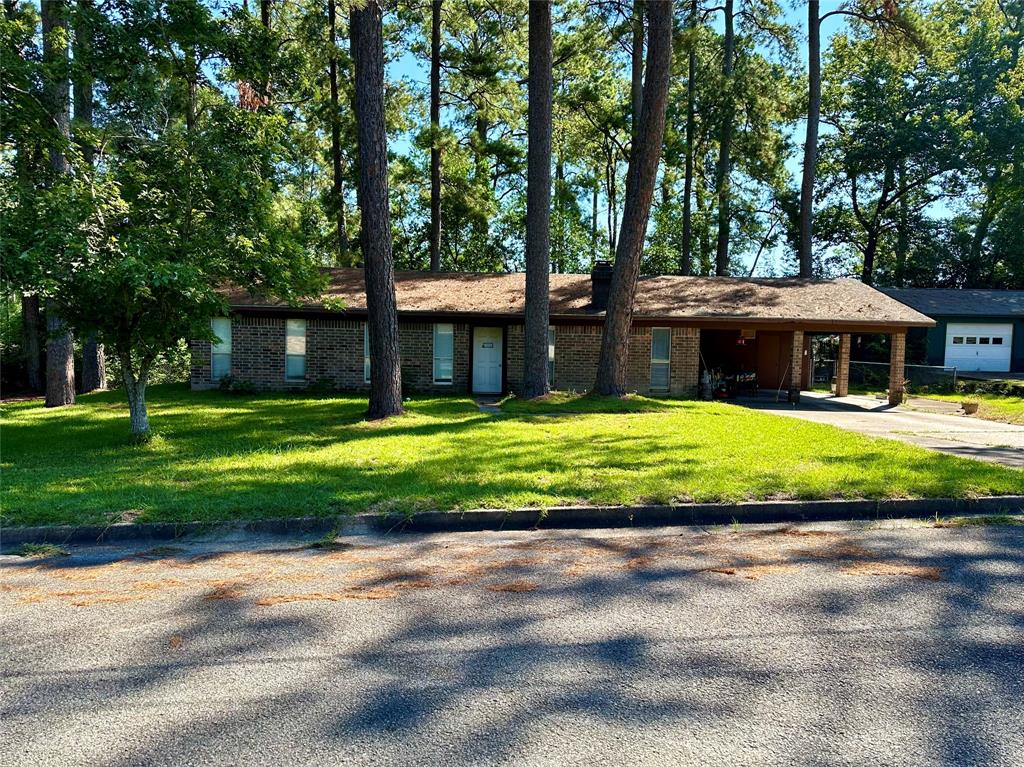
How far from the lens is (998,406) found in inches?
731

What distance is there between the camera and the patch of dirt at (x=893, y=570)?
454 cm

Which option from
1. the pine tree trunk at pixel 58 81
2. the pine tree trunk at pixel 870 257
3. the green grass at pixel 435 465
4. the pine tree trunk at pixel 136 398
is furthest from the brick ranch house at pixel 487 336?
the pine tree trunk at pixel 870 257

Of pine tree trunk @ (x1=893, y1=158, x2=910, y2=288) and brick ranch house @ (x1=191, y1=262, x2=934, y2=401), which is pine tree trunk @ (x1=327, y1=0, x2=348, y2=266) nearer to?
brick ranch house @ (x1=191, y1=262, x2=934, y2=401)

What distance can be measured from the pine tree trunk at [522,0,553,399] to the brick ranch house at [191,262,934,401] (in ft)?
10.3

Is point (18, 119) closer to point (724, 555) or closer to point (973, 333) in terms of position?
point (724, 555)

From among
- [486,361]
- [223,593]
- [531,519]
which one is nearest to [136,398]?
[223,593]

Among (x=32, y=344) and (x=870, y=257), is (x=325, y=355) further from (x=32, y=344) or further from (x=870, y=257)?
(x=870, y=257)

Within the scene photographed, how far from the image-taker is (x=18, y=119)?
10008 millimetres

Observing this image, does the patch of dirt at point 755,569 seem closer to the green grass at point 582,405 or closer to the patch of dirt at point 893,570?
the patch of dirt at point 893,570

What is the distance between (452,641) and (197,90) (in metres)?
14.7

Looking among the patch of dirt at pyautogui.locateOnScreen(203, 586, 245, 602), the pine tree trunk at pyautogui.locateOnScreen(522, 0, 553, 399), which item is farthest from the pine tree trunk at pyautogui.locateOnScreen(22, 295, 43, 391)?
the patch of dirt at pyautogui.locateOnScreen(203, 586, 245, 602)

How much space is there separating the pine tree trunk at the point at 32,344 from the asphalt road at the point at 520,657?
69.9 ft

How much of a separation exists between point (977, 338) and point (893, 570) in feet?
99.9

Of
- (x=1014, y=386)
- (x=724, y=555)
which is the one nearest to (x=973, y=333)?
(x=1014, y=386)
